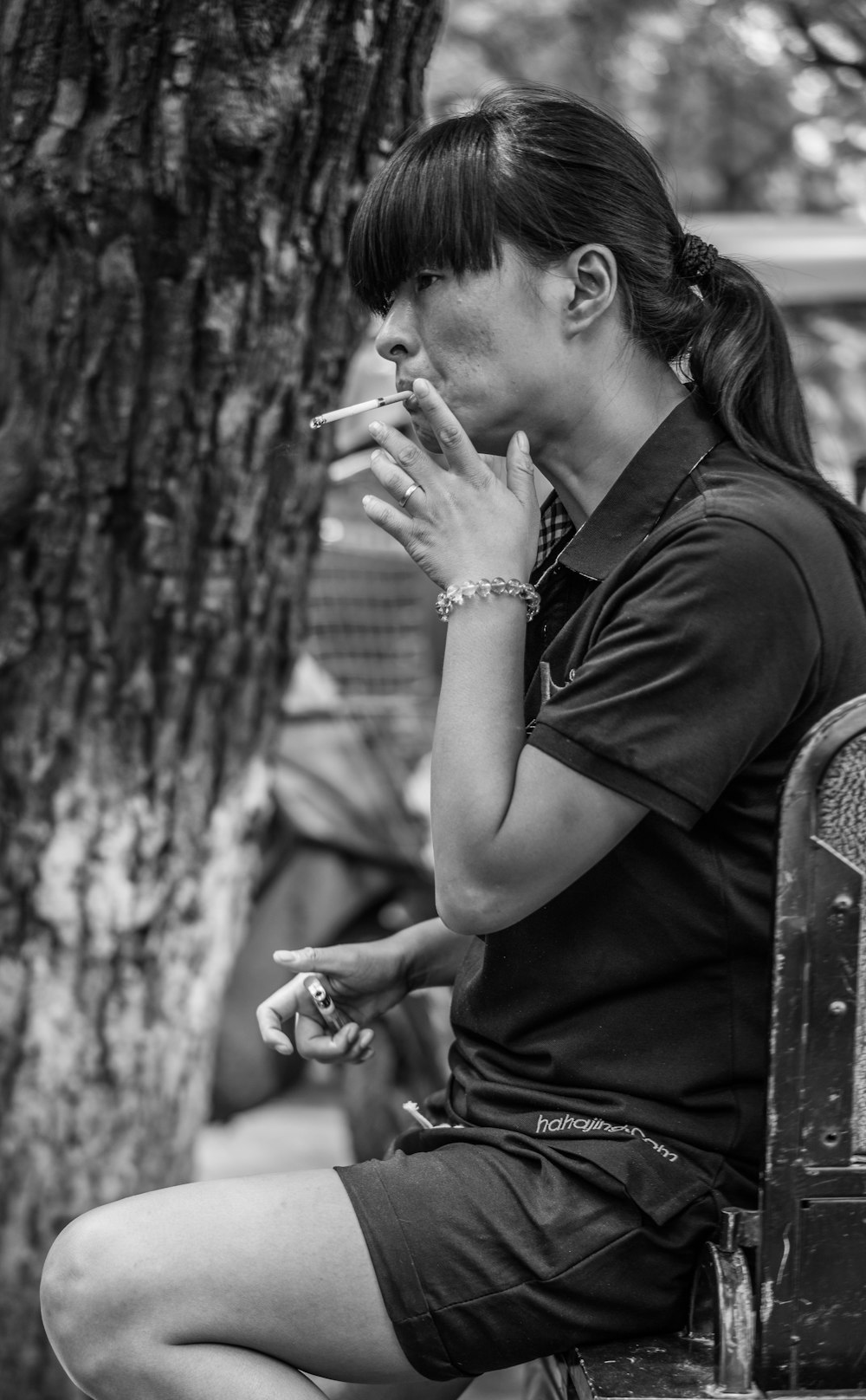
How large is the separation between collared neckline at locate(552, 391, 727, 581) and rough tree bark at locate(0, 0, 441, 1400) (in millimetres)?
884

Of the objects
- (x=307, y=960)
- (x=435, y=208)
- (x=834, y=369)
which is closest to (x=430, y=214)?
(x=435, y=208)

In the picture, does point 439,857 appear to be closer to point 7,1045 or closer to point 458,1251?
point 458,1251

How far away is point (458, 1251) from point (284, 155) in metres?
1.50

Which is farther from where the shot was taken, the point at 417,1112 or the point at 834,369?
the point at 834,369

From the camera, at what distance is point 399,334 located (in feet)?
4.92

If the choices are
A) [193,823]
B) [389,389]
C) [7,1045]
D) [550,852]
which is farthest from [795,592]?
[389,389]

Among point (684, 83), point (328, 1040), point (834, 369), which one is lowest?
point (328, 1040)

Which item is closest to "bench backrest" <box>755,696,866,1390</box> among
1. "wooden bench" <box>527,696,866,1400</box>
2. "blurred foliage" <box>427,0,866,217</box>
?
"wooden bench" <box>527,696,866,1400</box>

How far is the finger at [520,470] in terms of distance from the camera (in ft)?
4.73

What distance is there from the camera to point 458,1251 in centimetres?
131

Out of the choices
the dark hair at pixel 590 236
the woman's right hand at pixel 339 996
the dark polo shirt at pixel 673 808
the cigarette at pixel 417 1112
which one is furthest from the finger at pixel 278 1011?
the dark hair at pixel 590 236

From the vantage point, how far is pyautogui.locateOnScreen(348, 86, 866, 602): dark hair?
1.43m

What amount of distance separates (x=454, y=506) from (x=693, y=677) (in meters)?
0.31

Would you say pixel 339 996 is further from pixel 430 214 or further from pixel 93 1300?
pixel 430 214
